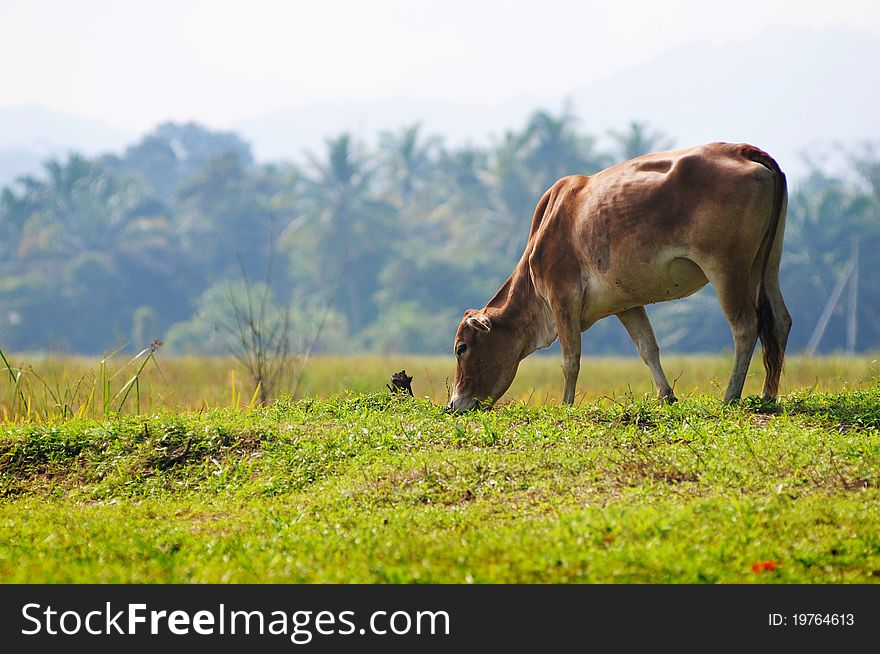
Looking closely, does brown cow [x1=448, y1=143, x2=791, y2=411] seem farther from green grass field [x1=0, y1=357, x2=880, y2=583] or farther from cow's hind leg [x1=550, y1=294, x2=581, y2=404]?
green grass field [x1=0, y1=357, x2=880, y2=583]

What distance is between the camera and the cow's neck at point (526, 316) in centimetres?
1002

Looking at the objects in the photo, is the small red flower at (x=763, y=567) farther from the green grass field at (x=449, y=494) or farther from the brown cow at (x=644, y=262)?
the brown cow at (x=644, y=262)

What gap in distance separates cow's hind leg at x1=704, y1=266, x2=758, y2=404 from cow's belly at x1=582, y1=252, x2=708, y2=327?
250 mm

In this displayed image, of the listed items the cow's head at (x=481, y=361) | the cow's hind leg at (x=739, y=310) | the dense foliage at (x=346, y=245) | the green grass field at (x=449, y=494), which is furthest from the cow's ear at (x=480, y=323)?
the dense foliage at (x=346, y=245)

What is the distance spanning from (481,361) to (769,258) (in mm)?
2499

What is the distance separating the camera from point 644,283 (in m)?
9.05

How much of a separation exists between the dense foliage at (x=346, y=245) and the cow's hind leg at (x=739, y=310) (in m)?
39.2

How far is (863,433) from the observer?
7.71 metres

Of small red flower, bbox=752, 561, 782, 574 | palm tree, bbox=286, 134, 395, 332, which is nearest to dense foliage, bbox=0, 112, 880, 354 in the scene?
palm tree, bbox=286, 134, 395, 332

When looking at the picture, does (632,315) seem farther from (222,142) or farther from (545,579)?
(222,142)

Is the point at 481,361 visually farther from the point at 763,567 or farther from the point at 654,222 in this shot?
the point at 763,567

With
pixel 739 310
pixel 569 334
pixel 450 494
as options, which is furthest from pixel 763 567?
pixel 569 334

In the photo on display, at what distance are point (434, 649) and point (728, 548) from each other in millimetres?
1538

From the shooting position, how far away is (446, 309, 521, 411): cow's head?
9.83 m
